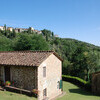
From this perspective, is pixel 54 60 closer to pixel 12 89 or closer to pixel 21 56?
pixel 21 56

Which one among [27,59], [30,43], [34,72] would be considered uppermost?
[30,43]

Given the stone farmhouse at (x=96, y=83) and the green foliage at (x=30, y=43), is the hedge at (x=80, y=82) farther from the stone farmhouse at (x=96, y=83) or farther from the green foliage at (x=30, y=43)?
the green foliage at (x=30, y=43)

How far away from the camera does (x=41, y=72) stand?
44.9 ft

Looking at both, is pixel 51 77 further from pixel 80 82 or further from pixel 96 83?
pixel 80 82

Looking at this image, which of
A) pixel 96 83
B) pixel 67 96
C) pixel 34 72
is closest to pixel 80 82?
pixel 96 83

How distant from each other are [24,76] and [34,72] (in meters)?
1.60

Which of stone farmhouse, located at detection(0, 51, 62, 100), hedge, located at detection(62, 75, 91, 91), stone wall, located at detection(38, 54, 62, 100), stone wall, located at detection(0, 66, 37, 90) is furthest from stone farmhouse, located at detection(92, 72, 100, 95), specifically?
stone wall, located at detection(0, 66, 37, 90)

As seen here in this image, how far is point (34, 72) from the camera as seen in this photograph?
1312cm

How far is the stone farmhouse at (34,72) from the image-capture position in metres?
13.2

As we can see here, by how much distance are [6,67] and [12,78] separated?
1.94m

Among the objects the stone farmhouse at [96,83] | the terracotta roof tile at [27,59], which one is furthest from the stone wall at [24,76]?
the stone farmhouse at [96,83]

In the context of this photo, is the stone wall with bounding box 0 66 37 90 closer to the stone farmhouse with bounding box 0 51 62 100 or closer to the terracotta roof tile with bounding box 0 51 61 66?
the stone farmhouse with bounding box 0 51 62 100

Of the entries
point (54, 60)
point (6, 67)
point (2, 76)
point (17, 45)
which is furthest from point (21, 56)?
point (17, 45)

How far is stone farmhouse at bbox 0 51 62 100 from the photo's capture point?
13.2 metres
